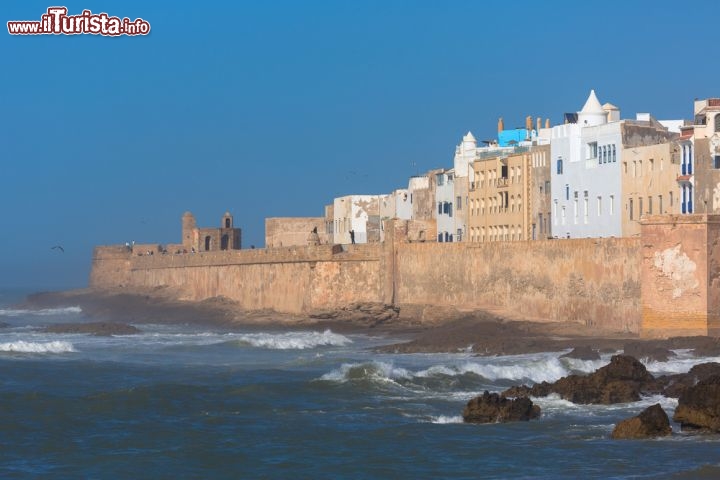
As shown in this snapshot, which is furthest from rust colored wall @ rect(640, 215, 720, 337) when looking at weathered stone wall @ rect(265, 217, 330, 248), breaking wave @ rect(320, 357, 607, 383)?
weathered stone wall @ rect(265, 217, 330, 248)

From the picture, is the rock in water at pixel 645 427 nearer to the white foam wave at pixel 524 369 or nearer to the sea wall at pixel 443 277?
the white foam wave at pixel 524 369

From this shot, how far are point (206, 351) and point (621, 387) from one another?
1873cm

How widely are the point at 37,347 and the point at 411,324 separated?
12977mm

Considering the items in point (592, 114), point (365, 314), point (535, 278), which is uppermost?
point (592, 114)

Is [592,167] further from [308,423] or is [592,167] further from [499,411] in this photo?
[308,423]

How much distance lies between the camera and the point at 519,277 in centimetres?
4547

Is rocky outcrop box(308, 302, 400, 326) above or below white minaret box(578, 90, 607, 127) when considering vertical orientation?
below

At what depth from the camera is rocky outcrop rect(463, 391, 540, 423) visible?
2547 centimetres

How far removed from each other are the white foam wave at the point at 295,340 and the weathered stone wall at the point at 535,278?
400cm

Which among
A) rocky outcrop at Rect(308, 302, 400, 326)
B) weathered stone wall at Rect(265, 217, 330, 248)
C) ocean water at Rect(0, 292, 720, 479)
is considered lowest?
ocean water at Rect(0, 292, 720, 479)

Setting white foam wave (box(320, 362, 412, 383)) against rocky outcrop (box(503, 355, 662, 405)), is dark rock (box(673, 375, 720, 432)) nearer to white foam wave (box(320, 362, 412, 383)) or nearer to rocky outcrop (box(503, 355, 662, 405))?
rocky outcrop (box(503, 355, 662, 405))

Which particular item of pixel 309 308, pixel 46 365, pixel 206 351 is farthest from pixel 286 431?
pixel 309 308

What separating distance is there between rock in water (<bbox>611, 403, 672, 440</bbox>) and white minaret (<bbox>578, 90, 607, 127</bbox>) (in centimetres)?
2953

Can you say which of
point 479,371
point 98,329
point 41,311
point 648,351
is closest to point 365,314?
point 98,329
